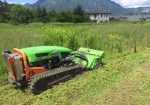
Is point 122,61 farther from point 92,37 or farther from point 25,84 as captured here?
point 25,84

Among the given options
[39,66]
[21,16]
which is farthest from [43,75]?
[21,16]

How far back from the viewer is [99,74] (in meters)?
8.90

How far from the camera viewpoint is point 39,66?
8.30 m

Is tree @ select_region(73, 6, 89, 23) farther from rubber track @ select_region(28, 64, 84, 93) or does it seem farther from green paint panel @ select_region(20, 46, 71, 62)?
rubber track @ select_region(28, 64, 84, 93)

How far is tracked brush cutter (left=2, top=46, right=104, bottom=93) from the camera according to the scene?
7762 mm

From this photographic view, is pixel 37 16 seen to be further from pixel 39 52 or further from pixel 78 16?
pixel 39 52

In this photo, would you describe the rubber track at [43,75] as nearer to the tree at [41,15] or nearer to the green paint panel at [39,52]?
the green paint panel at [39,52]

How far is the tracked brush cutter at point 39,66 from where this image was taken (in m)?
7.76

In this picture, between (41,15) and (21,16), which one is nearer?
(21,16)

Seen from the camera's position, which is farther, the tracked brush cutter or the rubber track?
the tracked brush cutter

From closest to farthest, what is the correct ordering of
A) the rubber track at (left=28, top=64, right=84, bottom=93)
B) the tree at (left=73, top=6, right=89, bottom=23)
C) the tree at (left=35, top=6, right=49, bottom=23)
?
the rubber track at (left=28, top=64, right=84, bottom=93) → the tree at (left=35, top=6, right=49, bottom=23) → the tree at (left=73, top=6, right=89, bottom=23)

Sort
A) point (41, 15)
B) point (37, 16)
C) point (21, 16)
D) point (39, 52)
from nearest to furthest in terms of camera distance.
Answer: point (39, 52) < point (21, 16) < point (41, 15) < point (37, 16)

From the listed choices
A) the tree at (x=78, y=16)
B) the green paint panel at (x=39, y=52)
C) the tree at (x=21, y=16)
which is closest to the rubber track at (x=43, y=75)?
the green paint panel at (x=39, y=52)

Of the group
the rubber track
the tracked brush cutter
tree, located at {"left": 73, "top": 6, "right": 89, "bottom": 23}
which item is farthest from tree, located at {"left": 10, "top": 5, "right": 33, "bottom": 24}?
the rubber track
